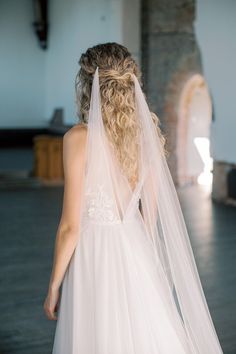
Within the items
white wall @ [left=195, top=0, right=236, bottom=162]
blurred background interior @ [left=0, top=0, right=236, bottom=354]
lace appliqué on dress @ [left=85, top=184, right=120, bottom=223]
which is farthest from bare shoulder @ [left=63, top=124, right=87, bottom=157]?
white wall @ [left=195, top=0, right=236, bottom=162]

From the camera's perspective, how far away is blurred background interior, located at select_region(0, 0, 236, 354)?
4.46m

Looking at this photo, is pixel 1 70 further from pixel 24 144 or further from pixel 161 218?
pixel 161 218

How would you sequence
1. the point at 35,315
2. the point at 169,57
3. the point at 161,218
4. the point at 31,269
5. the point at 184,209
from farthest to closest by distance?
the point at 169,57, the point at 184,209, the point at 31,269, the point at 35,315, the point at 161,218

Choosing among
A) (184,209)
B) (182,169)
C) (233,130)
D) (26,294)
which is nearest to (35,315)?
(26,294)

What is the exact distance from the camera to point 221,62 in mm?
7887

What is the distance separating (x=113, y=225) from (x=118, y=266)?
147 mm

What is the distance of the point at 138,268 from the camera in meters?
2.23

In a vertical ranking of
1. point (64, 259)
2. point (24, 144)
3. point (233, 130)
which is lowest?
point (24, 144)

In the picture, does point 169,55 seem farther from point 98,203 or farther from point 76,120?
point 98,203

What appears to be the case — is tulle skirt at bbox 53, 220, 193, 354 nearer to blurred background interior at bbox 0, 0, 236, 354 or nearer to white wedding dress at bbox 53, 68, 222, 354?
white wedding dress at bbox 53, 68, 222, 354

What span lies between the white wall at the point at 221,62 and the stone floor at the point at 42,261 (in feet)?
2.70

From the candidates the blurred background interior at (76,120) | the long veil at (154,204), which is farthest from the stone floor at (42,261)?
the long veil at (154,204)

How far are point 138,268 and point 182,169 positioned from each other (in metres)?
7.52

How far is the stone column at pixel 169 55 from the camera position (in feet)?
30.6
